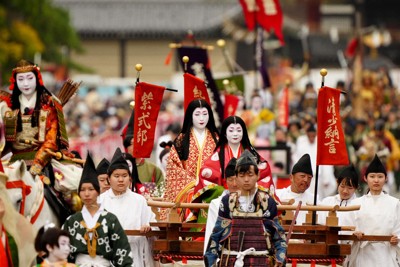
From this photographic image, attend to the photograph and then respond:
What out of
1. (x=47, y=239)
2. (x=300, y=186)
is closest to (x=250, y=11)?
(x=300, y=186)

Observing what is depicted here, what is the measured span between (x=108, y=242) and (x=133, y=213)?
228 centimetres

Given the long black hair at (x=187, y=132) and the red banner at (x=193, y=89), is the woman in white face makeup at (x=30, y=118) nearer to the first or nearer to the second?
the long black hair at (x=187, y=132)

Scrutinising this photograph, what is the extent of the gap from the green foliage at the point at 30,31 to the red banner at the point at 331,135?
28.7 metres

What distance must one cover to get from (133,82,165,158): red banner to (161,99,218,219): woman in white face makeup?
0.49 m

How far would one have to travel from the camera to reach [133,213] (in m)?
15.2

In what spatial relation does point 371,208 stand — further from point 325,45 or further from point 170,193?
point 325,45

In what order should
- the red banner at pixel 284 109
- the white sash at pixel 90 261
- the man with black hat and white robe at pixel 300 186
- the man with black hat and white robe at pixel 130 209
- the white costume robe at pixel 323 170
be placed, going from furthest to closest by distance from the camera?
the red banner at pixel 284 109
the white costume robe at pixel 323 170
the man with black hat and white robe at pixel 300 186
the man with black hat and white robe at pixel 130 209
the white sash at pixel 90 261

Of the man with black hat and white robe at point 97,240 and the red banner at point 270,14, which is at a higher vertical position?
the red banner at point 270,14

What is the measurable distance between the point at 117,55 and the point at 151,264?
58.9 m

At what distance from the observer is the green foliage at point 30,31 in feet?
147

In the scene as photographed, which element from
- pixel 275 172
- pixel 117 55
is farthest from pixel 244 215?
pixel 117 55

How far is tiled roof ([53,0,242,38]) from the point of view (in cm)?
7444

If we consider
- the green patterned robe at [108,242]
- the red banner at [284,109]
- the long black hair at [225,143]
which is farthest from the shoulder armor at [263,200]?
the red banner at [284,109]

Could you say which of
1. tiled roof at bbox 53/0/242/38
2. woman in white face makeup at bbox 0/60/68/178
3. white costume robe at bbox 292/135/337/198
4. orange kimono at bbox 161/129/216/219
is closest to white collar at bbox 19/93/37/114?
woman in white face makeup at bbox 0/60/68/178
